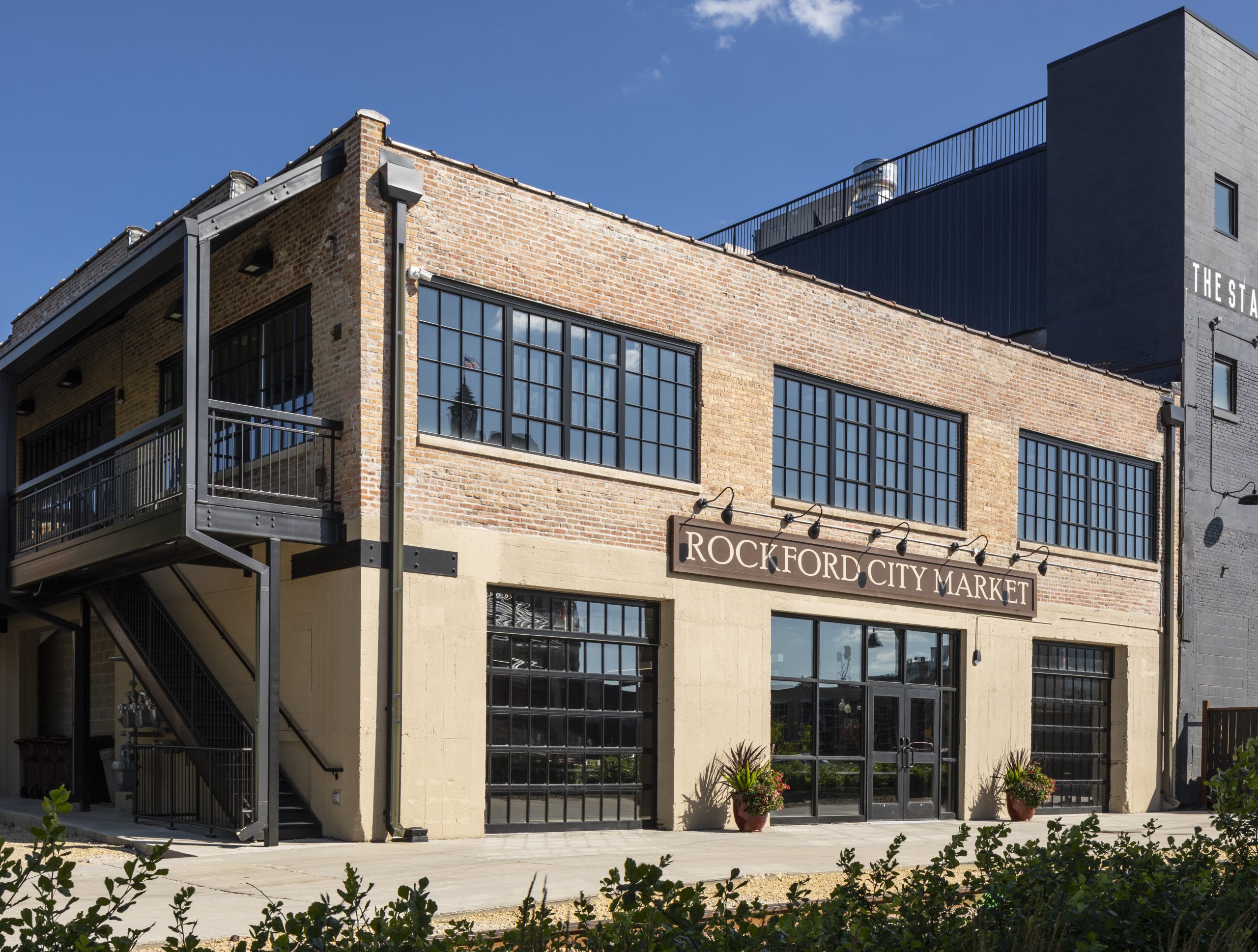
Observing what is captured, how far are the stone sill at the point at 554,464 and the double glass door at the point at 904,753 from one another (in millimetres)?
4546

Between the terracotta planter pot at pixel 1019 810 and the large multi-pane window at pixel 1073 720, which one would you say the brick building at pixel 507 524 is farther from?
the terracotta planter pot at pixel 1019 810

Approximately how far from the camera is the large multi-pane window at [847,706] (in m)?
17.5

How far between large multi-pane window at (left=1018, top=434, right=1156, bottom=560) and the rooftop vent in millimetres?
10892

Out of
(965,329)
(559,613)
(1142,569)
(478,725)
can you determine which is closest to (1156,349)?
(1142,569)

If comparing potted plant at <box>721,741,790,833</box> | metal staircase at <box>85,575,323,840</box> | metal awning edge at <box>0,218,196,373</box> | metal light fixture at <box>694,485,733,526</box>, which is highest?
metal awning edge at <box>0,218,196,373</box>

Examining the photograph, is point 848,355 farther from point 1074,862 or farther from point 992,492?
point 1074,862

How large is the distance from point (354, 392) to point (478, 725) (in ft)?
12.3

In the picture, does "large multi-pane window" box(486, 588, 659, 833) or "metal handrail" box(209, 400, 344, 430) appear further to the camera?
"large multi-pane window" box(486, 588, 659, 833)

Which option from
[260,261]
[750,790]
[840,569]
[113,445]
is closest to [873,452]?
[840,569]

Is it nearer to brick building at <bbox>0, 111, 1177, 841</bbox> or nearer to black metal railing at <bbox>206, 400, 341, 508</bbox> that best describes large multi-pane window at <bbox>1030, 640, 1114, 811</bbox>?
brick building at <bbox>0, 111, 1177, 841</bbox>

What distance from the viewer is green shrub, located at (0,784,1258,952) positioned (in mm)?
3848

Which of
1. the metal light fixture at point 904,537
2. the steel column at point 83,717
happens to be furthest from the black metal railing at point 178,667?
the metal light fixture at point 904,537

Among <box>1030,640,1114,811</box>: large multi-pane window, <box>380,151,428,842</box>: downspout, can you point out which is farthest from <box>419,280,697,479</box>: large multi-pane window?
<box>1030,640,1114,811</box>: large multi-pane window

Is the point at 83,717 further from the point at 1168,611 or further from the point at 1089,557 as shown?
the point at 1168,611
